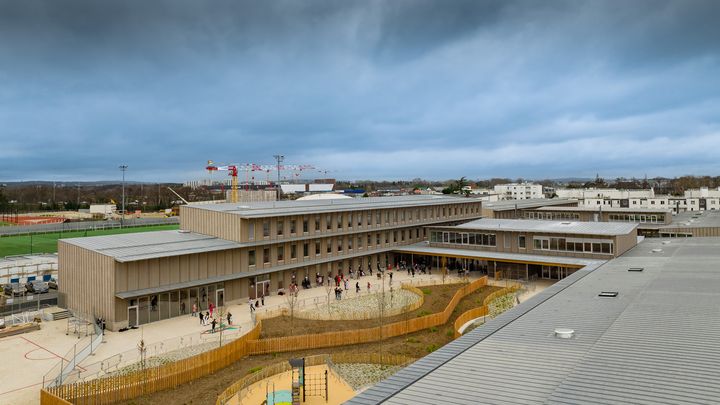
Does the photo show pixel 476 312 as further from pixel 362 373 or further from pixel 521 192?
pixel 521 192

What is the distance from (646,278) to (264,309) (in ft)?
87.6

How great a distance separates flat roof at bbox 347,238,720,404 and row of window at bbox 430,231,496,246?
27.5 metres

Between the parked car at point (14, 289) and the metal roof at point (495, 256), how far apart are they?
120ft

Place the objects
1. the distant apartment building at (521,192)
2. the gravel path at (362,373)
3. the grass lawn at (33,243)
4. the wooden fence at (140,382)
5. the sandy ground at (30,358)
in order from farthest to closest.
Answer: the distant apartment building at (521,192) < the grass lawn at (33,243) < the gravel path at (362,373) < the sandy ground at (30,358) < the wooden fence at (140,382)

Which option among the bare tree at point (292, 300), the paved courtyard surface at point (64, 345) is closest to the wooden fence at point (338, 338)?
Result: the bare tree at point (292, 300)

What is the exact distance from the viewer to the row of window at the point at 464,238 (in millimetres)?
53312

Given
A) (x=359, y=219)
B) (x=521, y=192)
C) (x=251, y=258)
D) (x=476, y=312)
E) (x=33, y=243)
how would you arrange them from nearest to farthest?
(x=476, y=312) → (x=251, y=258) → (x=359, y=219) → (x=33, y=243) → (x=521, y=192)

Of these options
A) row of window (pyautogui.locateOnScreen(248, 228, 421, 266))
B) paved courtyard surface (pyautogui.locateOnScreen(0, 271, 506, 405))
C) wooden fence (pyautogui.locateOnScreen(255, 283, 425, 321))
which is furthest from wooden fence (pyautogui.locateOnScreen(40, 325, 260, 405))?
row of window (pyautogui.locateOnScreen(248, 228, 421, 266))

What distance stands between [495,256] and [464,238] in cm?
589

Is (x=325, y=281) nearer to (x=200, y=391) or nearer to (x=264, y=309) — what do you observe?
(x=264, y=309)

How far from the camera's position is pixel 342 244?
2045 inches

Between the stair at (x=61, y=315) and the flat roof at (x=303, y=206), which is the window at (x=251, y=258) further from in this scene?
the stair at (x=61, y=315)

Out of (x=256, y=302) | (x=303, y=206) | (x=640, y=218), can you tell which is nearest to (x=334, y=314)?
(x=256, y=302)

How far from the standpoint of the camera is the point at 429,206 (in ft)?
207
